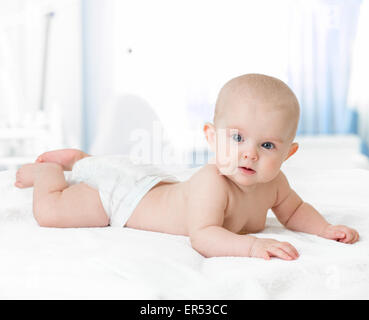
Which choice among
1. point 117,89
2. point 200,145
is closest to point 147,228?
point 200,145

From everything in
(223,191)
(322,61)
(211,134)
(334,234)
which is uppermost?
(322,61)

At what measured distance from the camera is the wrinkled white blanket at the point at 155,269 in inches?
26.4

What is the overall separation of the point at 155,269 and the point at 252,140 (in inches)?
12.3

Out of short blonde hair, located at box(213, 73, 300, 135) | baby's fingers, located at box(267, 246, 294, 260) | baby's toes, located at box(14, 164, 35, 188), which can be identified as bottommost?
baby's fingers, located at box(267, 246, 294, 260)

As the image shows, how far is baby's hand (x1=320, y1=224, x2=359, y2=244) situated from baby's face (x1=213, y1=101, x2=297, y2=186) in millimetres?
192

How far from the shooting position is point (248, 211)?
104 cm

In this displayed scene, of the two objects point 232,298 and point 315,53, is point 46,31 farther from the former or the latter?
point 232,298

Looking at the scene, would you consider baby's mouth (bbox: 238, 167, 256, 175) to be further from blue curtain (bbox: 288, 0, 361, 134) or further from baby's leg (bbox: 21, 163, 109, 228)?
blue curtain (bbox: 288, 0, 361, 134)

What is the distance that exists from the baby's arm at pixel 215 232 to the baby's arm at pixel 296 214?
7.9 inches

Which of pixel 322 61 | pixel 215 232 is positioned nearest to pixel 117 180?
pixel 215 232

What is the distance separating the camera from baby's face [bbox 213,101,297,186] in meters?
0.91

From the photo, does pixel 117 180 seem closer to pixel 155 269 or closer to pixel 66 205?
pixel 66 205

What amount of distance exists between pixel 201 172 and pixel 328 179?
76 cm

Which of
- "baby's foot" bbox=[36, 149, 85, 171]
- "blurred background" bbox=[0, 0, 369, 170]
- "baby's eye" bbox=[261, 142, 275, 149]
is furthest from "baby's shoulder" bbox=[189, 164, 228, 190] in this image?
"blurred background" bbox=[0, 0, 369, 170]
